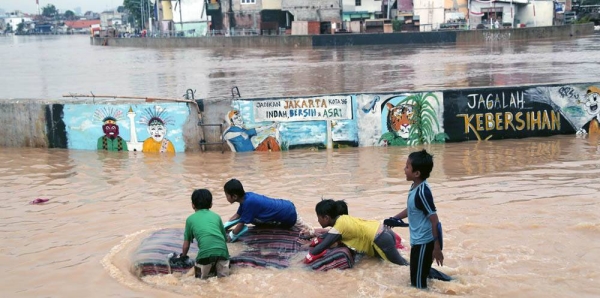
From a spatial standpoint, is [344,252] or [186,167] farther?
[186,167]

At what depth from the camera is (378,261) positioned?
7.70 metres

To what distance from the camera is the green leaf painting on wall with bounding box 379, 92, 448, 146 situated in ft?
51.0

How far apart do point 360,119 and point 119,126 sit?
568 centimetres

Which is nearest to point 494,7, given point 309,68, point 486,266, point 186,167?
point 309,68

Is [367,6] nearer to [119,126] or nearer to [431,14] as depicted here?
[431,14]

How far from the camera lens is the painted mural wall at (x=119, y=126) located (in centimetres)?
1566

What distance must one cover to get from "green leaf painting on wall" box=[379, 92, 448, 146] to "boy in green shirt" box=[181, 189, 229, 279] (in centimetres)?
871

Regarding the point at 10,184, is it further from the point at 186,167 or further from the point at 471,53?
the point at 471,53

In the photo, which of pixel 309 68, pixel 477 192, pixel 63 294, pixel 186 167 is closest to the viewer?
pixel 63 294

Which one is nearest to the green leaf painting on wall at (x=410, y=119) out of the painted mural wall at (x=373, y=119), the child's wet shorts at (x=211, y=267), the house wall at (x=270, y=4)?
the painted mural wall at (x=373, y=119)

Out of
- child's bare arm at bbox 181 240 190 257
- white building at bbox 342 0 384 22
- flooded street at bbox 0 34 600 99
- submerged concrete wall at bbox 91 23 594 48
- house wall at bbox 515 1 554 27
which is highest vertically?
white building at bbox 342 0 384 22

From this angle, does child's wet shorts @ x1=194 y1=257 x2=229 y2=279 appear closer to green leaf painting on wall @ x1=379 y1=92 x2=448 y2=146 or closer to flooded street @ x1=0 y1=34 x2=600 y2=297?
flooded street @ x1=0 y1=34 x2=600 y2=297

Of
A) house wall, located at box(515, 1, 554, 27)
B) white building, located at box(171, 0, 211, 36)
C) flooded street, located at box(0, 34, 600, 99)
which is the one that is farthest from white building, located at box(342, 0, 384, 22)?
white building, located at box(171, 0, 211, 36)

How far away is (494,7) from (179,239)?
58798mm
